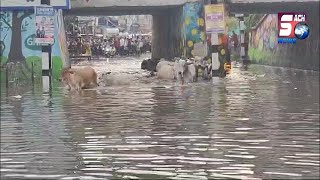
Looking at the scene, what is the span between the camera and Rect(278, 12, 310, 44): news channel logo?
35875 millimetres

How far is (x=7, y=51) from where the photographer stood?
26.2 meters

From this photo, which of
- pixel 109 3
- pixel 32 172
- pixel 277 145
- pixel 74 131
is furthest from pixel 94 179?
pixel 109 3

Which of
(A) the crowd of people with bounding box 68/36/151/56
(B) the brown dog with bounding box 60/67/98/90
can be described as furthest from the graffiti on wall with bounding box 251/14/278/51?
(B) the brown dog with bounding box 60/67/98/90

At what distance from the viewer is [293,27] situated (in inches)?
1502

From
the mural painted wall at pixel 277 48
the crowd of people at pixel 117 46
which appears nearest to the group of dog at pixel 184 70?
the mural painted wall at pixel 277 48

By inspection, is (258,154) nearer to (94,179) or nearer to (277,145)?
(277,145)

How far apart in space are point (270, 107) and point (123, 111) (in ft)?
11.7

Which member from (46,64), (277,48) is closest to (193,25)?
(46,64)

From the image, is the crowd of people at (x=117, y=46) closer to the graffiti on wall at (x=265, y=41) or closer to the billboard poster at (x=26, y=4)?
the graffiti on wall at (x=265, y=41)

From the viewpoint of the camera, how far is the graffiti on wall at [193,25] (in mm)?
28859

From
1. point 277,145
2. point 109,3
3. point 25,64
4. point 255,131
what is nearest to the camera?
point 277,145

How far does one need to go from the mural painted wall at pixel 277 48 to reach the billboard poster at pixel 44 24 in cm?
1886

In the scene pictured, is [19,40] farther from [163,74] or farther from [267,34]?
[267,34]

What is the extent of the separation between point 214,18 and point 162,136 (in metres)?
12.4
